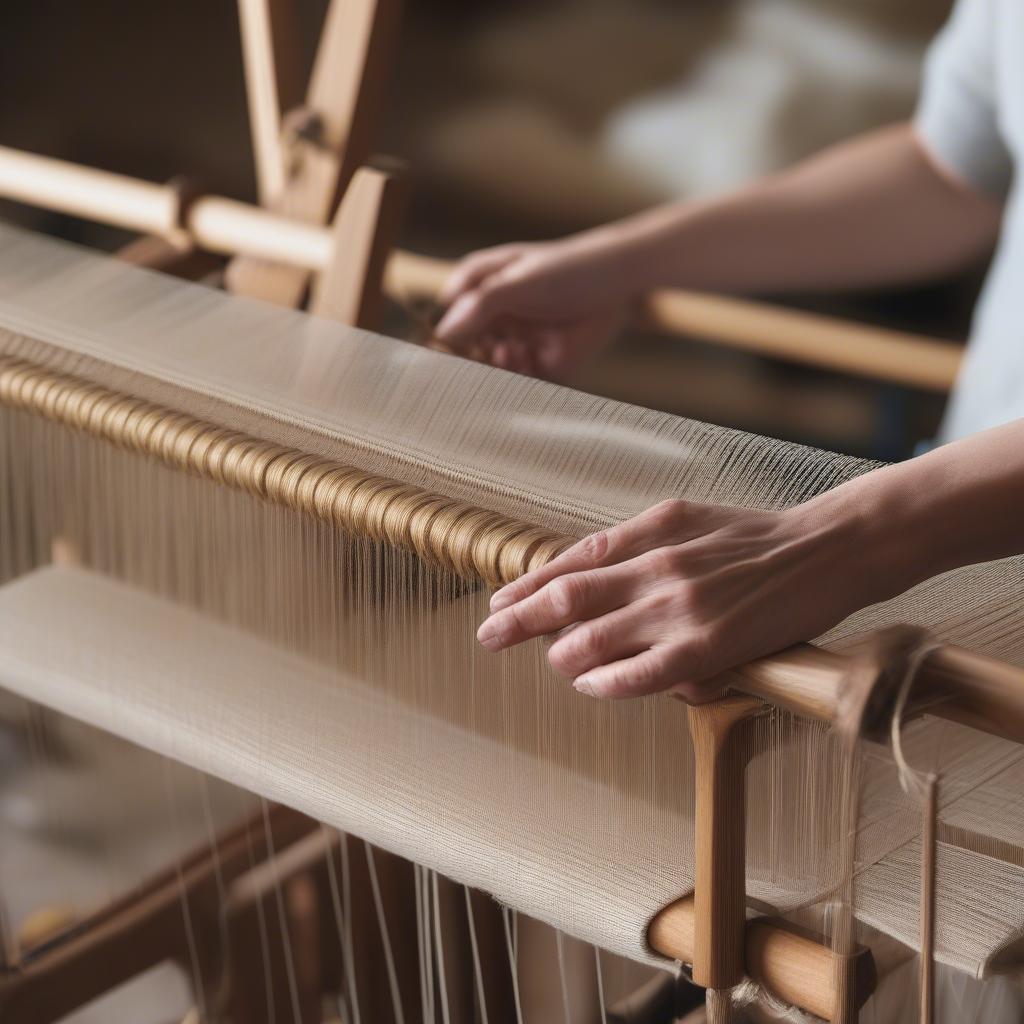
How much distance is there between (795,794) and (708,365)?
160 cm

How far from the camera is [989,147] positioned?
1.09 meters

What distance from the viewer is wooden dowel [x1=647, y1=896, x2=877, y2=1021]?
0.52 metres

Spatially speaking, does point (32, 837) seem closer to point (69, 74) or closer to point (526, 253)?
point (526, 253)

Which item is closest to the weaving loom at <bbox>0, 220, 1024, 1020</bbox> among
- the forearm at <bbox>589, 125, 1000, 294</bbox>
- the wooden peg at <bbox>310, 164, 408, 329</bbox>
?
the wooden peg at <bbox>310, 164, 408, 329</bbox>

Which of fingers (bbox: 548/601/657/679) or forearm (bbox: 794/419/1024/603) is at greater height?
forearm (bbox: 794/419/1024/603)

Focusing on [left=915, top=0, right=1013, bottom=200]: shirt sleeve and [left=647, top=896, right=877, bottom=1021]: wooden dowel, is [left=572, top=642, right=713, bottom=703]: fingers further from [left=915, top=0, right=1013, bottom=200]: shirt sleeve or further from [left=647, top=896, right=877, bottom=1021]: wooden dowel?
[left=915, top=0, right=1013, bottom=200]: shirt sleeve

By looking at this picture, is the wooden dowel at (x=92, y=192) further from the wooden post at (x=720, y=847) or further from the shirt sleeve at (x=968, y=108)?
the wooden post at (x=720, y=847)

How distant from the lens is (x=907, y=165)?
110 centimetres

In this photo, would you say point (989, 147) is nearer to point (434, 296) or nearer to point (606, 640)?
point (434, 296)

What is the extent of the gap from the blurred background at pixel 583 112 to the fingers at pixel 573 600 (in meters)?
1.54

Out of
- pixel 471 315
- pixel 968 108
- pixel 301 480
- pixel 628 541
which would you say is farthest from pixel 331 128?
pixel 628 541

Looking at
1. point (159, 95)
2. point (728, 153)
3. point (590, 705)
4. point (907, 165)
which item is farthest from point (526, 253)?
point (159, 95)

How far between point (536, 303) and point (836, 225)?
26cm

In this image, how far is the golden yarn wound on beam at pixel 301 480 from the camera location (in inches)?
21.0
